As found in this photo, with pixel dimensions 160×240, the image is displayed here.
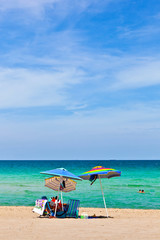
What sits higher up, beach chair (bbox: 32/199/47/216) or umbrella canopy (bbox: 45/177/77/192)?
umbrella canopy (bbox: 45/177/77/192)

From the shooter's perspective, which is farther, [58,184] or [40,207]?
[58,184]

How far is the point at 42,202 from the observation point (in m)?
12.8

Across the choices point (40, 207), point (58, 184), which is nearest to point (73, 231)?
point (40, 207)

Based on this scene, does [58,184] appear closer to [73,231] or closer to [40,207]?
[40,207]

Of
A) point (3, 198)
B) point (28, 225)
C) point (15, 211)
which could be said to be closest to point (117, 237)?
point (28, 225)

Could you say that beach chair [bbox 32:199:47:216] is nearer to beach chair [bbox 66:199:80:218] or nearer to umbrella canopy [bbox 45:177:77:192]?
umbrella canopy [bbox 45:177:77:192]

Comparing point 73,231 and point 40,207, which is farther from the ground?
point 40,207

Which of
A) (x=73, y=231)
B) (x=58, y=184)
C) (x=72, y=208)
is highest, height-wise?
(x=58, y=184)

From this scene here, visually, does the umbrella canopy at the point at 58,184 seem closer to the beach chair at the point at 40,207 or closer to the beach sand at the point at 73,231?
the beach chair at the point at 40,207

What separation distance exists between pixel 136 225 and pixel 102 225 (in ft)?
3.72

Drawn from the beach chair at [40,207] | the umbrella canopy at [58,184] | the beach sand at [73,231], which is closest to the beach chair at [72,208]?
the umbrella canopy at [58,184]

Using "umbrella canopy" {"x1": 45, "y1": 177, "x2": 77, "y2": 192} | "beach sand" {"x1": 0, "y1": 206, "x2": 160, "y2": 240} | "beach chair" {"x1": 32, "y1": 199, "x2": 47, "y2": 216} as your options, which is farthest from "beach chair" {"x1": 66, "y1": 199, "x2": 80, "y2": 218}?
"beach sand" {"x1": 0, "y1": 206, "x2": 160, "y2": 240}

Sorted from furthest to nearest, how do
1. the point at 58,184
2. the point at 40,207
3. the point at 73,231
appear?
the point at 58,184
the point at 40,207
the point at 73,231

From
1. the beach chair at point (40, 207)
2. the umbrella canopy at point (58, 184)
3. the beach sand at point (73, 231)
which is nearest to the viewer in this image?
the beach sand at point (73, 231)
